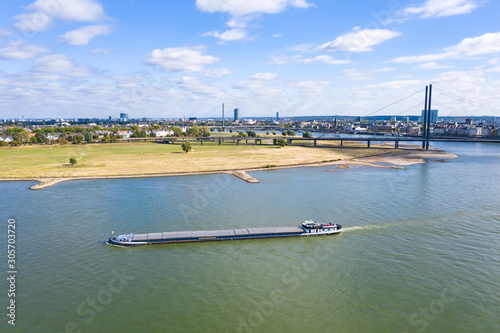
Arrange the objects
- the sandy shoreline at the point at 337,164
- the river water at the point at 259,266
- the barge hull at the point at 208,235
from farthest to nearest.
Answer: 1. the sandy shoreline at the point at 337,164
2. the barge hull at the point at 208,235
3. the river water at the point at 259,266

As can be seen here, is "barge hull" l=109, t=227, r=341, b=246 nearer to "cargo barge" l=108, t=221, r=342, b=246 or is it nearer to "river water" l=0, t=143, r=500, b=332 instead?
"cargo barge" l=108, t=221, r=342, b=246

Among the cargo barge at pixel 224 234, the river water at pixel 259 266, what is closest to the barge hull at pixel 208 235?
the cargo barge at pixel 224 234

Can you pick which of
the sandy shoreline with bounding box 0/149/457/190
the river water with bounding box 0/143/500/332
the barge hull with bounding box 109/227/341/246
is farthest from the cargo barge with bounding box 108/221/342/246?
the sandy shoreline with bounding box 0/149/457/190

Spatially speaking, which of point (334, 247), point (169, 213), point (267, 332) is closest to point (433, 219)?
point (334, 247)

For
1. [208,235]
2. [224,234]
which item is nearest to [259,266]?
[224,234]

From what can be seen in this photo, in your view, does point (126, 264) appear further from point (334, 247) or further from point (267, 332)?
point (334, 247)

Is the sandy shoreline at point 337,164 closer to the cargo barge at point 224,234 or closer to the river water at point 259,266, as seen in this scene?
the river water at point 259,266
